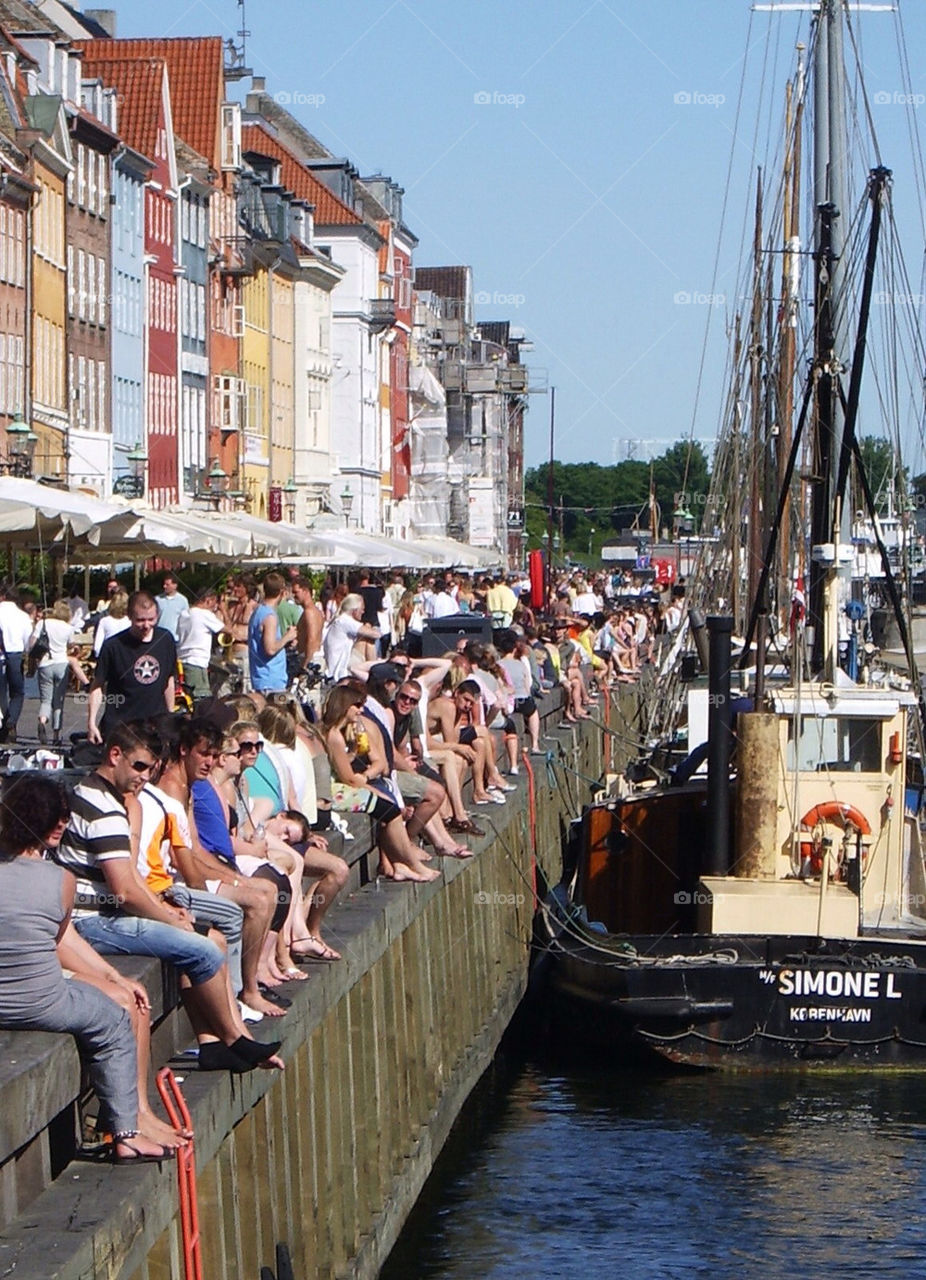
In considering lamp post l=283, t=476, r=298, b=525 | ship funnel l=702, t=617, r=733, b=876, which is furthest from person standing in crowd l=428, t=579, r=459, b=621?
lamp post l=283, t=476, r=298, b=525

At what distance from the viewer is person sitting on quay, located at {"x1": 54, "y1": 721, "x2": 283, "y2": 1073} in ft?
30.7

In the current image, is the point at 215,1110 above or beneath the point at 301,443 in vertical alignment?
beneath

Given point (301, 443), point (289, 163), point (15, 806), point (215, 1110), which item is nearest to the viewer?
point (15, 806)

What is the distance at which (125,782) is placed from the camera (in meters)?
9.88

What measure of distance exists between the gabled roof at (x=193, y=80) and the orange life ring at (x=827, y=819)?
61.0 meters

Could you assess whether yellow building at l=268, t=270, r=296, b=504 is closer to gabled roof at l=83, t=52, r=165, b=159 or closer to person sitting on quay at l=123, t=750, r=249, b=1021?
gabled roof at l=83, t=52, r=165, b=159

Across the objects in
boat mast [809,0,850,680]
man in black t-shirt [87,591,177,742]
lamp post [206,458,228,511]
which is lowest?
man in black t-shirt [87,591,177,742]

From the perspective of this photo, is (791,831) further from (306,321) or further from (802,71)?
(306,321)

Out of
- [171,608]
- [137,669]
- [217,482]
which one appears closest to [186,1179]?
[137,669]

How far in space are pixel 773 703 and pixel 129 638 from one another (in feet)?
21.3

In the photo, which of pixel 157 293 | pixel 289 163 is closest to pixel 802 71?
pixel 157 293

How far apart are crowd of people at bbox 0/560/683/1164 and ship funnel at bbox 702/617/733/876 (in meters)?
1.90

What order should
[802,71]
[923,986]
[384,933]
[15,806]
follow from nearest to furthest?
[15,806] < [384,933] < [923,986] < [802,71]

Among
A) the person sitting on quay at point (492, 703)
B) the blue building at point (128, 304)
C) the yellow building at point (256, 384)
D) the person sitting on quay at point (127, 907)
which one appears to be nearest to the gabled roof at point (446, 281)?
the yellow building at point (256, 384)
